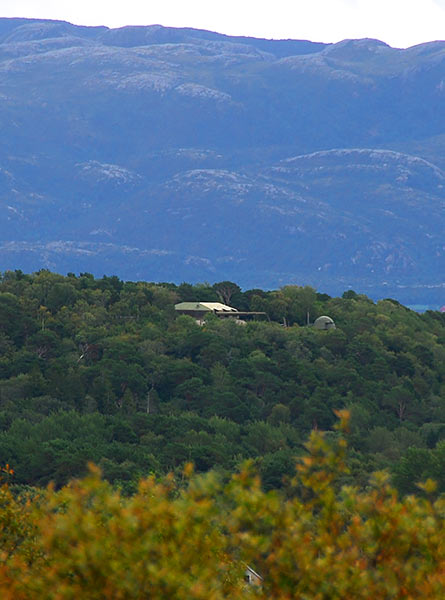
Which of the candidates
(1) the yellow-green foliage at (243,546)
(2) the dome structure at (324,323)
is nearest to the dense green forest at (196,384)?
(2) the dome structure at (324,323)

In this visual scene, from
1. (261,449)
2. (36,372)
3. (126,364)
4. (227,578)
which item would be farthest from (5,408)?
(227,578)

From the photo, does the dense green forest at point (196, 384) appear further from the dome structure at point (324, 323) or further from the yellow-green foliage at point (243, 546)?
the yellow-green foliage at point (243, 546)

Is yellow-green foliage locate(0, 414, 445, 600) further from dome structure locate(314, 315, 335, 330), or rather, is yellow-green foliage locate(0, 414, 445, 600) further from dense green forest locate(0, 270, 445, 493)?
dome structure locate(314, 315, 335, 330)

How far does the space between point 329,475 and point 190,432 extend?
105 m

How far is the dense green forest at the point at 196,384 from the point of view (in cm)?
12181

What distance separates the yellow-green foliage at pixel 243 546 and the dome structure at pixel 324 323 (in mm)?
155176

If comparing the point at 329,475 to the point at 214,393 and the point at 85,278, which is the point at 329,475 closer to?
the point at 214,393

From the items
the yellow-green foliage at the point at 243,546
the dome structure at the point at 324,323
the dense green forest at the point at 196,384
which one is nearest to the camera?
the yellow-green foliage at the point at 243,546

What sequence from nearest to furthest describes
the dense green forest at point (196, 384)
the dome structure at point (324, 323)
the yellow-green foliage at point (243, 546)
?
the yellow-green foliage at point (243, 546)
the dense green forest at point (196, 384)
the dome structure at point (324, 323)

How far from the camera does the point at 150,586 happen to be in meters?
25.8

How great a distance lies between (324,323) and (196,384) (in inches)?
1373

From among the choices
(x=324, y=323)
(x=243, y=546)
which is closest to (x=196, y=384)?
(x=324, y=323)

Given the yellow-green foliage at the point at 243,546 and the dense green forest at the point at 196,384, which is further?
the dense green forest at the point at 196,384

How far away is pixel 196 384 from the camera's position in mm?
156875
